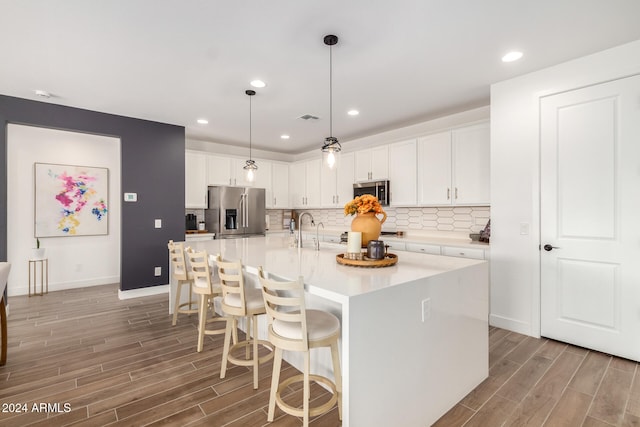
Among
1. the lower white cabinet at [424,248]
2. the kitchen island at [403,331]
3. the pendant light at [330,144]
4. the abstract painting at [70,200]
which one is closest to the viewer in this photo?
the kitchen island at [403,331]

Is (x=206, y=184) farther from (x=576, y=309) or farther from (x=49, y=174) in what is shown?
(x=576, y=309)

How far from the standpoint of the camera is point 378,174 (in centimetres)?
500

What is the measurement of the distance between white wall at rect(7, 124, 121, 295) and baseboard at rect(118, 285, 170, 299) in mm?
1171

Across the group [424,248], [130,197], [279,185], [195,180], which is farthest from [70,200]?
[424,248]

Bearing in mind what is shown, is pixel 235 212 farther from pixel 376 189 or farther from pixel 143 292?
pixel 376 189

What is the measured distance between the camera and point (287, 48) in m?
2.58

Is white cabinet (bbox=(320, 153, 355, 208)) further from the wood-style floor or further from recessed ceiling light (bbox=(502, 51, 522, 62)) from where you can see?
the wood-style floor

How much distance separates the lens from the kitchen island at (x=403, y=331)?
4.75 feet

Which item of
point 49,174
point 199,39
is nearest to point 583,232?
point 199,39

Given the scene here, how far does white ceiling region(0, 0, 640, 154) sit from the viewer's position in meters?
2.09

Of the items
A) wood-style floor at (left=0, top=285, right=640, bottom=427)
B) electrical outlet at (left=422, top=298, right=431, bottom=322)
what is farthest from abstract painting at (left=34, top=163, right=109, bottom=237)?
electrical outlet at (left=422, top=298, right=431, bottom=322)

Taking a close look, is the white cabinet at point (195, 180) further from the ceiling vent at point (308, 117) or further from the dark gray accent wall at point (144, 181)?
the ceiling vent at point (308, 117)

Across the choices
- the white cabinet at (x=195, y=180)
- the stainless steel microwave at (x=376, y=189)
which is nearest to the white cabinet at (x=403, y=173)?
the stainless steel microwave at (x=376, y=189)

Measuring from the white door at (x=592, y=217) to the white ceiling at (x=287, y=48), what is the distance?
51cm
